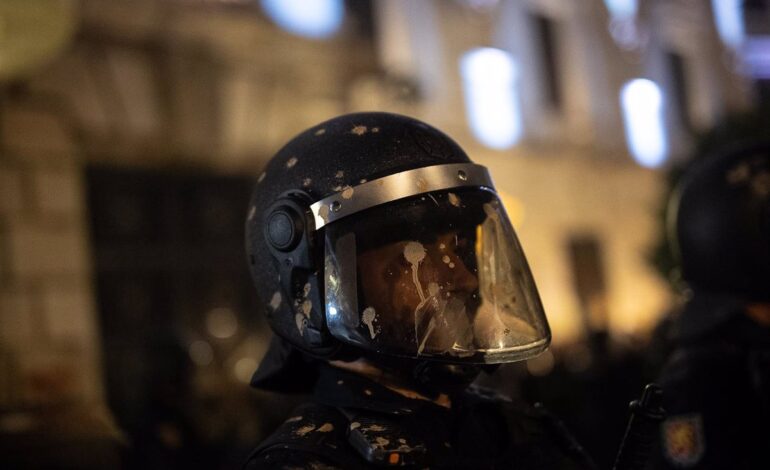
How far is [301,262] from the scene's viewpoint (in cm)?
168

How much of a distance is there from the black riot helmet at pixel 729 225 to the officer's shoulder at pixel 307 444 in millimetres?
1474

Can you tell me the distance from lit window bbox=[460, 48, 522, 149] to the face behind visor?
10.5 metres

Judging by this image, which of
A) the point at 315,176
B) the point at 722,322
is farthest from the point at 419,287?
the point at 722,322

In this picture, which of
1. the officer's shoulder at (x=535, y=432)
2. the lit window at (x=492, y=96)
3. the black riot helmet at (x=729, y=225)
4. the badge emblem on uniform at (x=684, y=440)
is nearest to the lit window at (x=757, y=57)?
the lit window at (x=492, y=96)

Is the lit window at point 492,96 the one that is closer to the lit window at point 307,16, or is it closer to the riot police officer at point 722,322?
the lit window at point 307,16

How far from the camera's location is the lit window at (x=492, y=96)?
485 inches

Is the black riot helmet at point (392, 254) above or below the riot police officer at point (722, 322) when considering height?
above

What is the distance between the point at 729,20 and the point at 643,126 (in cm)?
248

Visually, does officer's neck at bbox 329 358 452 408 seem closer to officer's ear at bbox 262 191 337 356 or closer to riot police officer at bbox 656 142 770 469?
officer's ear at bbox 262 191 337 356

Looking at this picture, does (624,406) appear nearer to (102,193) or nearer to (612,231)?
(102,193)

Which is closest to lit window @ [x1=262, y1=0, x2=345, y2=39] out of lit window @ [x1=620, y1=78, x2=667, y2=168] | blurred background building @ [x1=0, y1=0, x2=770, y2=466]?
blurred background building @ [x1=0, y1=0, x2=770, y2=466]

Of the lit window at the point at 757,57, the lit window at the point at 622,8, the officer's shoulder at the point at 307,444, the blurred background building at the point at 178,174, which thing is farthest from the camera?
the lit window at the point at 622,8

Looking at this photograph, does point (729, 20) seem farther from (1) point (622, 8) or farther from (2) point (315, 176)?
(2) point (315, 176)

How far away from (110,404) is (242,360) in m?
1.16
